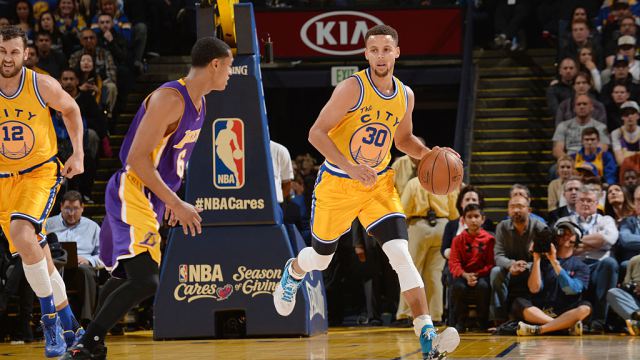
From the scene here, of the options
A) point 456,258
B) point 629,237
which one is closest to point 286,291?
point 456,258

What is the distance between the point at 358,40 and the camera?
14766 mm

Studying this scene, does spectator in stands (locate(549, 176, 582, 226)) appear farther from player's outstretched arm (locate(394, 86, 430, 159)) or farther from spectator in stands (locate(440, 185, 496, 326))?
player's outstretched arm (locate(394, 86, 430, 159))

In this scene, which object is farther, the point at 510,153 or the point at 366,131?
the point at 510,153

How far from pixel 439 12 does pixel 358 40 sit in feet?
4.09

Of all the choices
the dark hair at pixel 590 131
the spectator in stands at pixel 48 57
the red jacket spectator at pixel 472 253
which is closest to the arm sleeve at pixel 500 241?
the red jacket spectator at pixel 472 253

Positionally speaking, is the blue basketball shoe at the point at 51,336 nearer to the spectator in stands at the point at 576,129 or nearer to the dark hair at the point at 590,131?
the dark hair at the point at 590,131

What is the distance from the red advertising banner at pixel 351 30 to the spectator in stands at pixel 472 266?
5686 millimetres

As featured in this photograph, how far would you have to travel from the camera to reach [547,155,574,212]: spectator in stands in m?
10.4

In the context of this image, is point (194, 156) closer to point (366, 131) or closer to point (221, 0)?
point (221, 0)

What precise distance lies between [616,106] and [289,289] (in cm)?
628

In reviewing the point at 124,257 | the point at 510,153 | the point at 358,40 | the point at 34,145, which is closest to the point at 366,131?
the point at 124,257

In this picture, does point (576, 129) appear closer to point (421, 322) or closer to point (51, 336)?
point (421, 322)

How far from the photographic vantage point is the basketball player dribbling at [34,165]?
20.4 feet

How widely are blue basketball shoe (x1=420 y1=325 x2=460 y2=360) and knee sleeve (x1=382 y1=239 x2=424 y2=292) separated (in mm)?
263
